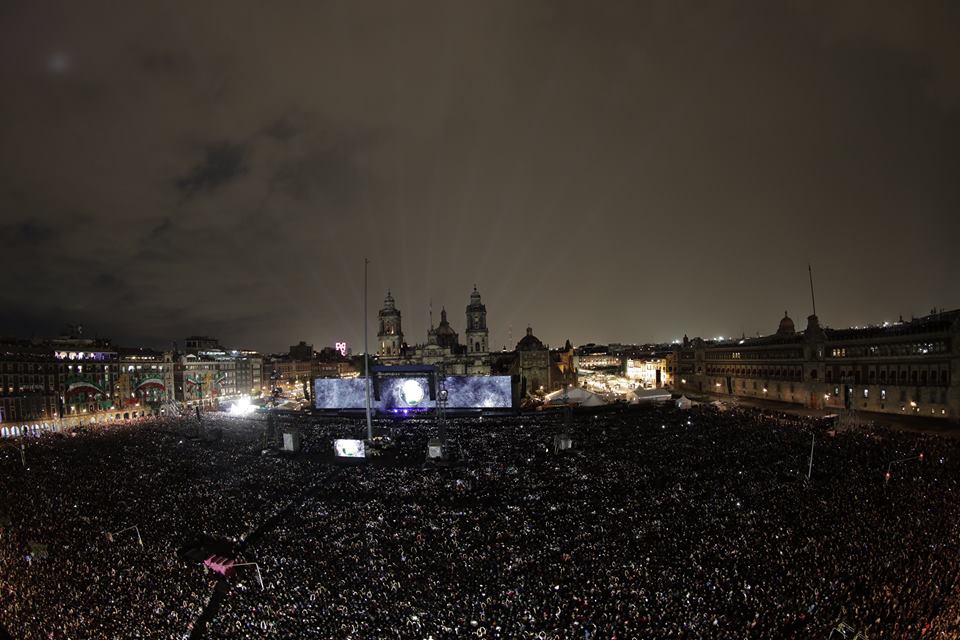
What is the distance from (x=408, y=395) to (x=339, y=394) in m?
7.09

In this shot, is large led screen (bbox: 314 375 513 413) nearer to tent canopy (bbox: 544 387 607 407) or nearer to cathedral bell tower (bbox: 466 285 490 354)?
tent canopy (bbox: 544 387 607 407)

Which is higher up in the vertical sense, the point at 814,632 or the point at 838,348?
the point at 838,348

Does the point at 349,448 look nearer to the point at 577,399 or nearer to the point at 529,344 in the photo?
the point at 577,399

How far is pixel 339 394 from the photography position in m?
44.5

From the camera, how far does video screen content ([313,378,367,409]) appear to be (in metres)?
44.2

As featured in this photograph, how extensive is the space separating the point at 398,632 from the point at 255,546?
23.1 ft

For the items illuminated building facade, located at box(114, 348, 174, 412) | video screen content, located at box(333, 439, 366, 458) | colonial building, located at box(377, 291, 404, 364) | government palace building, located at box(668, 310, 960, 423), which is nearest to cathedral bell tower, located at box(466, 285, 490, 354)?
colonial building, located at box(377, 291, 404, 364)

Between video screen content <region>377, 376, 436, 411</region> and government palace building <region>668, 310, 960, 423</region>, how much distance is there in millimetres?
35934

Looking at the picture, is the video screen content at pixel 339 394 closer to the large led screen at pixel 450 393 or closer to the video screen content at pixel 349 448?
the large led screen at pixel 450 393

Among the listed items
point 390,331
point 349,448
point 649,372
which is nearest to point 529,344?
point 390,331

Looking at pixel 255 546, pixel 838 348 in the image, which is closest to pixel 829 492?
pixel 255 546

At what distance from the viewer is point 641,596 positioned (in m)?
10.5

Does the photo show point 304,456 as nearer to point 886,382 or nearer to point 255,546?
point 255,546

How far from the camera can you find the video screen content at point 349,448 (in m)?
26.2
